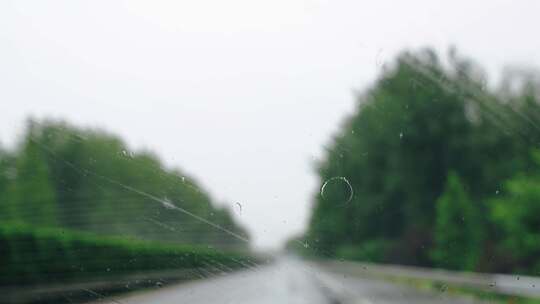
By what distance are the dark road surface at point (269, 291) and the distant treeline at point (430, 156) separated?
25.0 inches

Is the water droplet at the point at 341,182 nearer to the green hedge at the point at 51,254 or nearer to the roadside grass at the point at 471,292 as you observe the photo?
the roadside grass at the point at 471,292

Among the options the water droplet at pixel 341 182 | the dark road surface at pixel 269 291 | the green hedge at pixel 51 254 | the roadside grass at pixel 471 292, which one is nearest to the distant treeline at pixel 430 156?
the water droplet at pixel 341 182

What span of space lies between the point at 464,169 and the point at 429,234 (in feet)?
20.6

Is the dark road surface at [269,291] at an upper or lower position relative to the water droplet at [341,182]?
lower

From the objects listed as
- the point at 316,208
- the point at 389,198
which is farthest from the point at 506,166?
the point at 316,208

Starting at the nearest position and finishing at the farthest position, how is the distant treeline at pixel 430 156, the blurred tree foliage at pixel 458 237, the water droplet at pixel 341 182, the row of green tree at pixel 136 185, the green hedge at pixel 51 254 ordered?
the water droplet at pixel 341 182, the row of green tree at pixel 136 185, the distant treeline at pixel 430 156, the blurred tree foliage at pixel 458 237, the green hedge at pixel 51 254

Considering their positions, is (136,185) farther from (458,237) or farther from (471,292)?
(471,292)

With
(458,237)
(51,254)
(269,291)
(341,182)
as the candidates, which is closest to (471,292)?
(458,237)

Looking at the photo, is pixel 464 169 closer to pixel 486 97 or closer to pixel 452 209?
pixel 452 209

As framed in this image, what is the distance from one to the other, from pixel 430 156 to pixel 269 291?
14.6 meters

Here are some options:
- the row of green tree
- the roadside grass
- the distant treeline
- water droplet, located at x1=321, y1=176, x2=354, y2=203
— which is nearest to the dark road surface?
the roadside grass

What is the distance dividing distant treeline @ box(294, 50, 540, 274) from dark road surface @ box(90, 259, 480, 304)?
0.63m

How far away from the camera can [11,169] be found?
15539 mm

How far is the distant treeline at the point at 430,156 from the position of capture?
6375 mm
